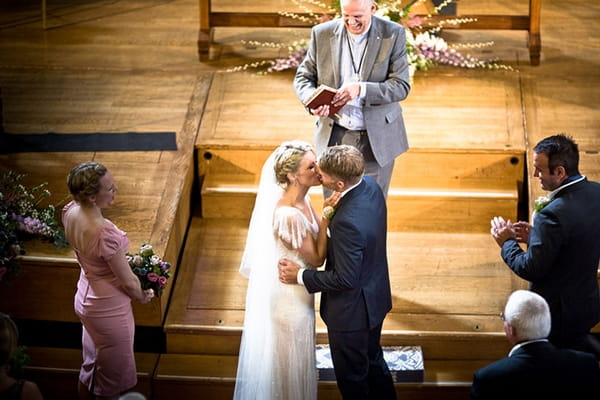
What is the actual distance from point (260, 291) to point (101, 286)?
0.75m

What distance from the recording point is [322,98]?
4.81m

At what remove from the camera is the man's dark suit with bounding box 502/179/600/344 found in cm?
419

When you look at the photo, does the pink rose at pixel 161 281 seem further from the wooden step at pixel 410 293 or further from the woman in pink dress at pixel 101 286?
the wooden step at pixel 410 293

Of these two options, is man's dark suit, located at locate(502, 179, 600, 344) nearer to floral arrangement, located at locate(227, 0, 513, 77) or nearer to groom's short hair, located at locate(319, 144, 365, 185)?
groom's short hair, located at locate(319, 144, 365, 185)

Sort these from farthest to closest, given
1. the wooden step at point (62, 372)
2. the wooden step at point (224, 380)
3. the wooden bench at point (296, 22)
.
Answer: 1. the wooden bench at point (296, 22)
2. the wooden step at point (62, 372)
3. the wooden step at point (224, 380)

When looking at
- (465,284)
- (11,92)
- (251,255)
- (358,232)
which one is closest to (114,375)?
(251,255)

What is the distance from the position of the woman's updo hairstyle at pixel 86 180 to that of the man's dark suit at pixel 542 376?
179 centimetres

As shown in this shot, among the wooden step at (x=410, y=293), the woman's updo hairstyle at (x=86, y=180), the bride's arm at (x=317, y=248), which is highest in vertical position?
the woman's updo hairstyle at (x=86, y=180)

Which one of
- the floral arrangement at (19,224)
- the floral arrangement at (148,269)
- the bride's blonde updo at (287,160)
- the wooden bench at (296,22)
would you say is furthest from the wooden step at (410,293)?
the wooden bench at (296,22)

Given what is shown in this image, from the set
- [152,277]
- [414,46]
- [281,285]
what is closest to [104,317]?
[152,277]

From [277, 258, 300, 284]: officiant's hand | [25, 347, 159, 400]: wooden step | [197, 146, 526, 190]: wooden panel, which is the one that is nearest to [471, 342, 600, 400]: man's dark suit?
[277, 258, 300, 284]: officiant's hand

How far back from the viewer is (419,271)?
227 inches

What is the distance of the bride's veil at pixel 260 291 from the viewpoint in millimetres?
4578

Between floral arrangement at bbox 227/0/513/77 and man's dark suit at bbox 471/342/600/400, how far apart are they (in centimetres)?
354
